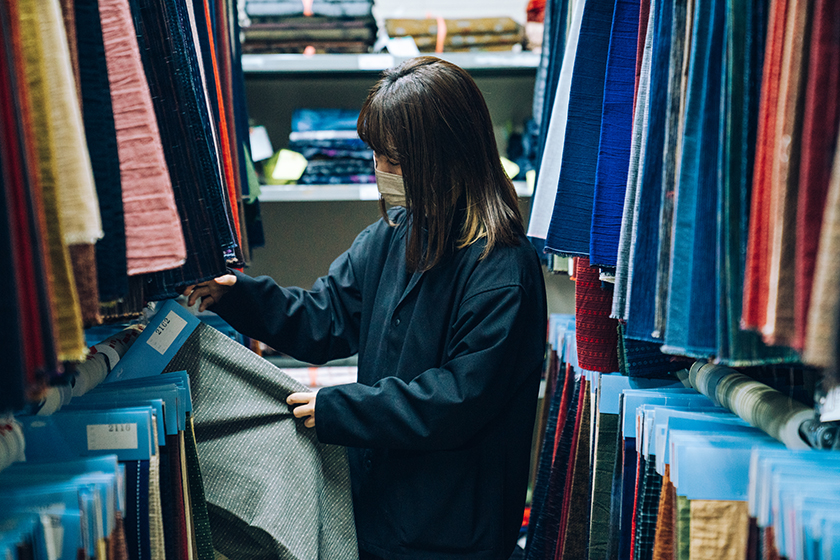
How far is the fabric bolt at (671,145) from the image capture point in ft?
2.81

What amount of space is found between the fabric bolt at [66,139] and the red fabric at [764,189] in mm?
644

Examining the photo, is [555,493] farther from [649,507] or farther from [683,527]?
[683,527]

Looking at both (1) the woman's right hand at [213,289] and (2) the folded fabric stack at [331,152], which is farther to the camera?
(2) the folded fabric stack at [331,152]

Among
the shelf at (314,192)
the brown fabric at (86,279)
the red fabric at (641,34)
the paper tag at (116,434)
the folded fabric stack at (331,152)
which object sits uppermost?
the red fabric at (641,34)

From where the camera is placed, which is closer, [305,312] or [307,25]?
[305,312]

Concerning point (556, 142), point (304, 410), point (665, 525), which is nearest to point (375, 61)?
point (556, 142)

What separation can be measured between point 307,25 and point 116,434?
5.29 ft

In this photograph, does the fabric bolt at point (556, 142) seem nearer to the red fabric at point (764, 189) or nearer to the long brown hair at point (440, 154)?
the long brown hair at point (440, 154)

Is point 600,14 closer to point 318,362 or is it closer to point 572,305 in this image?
point 318,362

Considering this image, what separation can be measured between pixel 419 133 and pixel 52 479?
81 centimetres

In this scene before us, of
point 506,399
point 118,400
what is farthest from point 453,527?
point 118,400

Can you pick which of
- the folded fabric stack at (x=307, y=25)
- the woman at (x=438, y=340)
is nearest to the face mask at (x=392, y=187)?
the woman at (x=438, y=340)

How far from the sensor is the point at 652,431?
1.01 m

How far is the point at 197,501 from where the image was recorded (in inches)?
44.3
